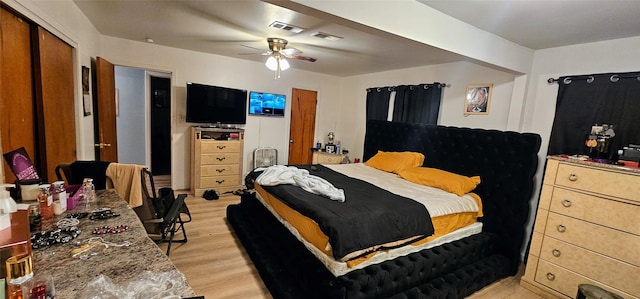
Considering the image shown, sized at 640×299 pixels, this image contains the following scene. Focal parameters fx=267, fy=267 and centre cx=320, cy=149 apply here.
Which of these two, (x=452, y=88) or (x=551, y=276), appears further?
(x=452, y=88)

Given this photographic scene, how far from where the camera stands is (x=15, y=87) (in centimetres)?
172

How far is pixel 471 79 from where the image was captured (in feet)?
11.4

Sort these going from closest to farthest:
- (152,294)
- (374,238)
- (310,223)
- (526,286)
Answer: (152,294) < (374,238) < (310,223) < (526,286)

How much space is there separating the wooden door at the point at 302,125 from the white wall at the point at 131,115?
2885 mm

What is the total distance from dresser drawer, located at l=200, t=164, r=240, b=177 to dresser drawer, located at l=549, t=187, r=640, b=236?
4.20 meters

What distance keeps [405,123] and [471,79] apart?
3.36 ft

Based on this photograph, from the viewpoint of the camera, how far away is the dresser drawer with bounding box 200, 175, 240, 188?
4.38 metres

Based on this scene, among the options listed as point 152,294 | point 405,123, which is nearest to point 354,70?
point 405,123

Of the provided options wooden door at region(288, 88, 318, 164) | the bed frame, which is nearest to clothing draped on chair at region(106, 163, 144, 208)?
the bed frame

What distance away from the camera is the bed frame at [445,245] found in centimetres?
195

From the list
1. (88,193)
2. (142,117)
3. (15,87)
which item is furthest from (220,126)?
(88,193)

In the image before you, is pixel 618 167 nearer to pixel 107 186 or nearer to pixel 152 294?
pixel 152 294

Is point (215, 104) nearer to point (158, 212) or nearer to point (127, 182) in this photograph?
point (158, 212)

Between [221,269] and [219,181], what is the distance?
226 centimetres
